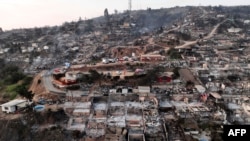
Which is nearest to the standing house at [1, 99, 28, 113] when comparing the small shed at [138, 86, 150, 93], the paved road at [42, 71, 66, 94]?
the paved road at [42, 71, 66, 94]

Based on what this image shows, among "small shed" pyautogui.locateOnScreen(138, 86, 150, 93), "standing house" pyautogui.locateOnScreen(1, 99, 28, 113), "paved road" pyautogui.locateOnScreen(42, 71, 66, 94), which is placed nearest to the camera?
"standing house" pyautogui.locateOnScreen(1, 99, 28, 113)

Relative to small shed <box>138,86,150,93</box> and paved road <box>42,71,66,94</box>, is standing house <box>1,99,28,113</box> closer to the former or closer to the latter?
paved road <box>42,71,66,94</box>

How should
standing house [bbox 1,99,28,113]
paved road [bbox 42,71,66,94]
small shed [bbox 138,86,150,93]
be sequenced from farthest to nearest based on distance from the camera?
paved road [bbox 42,71,66,94] < small shed [bbox 138,86,150,93] < standing house [bbox 1,99,28,113]

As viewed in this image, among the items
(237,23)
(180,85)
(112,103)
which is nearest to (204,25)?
(237,23)

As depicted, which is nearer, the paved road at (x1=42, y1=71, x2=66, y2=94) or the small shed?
the small shed

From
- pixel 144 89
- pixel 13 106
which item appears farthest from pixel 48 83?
pixel 144 89

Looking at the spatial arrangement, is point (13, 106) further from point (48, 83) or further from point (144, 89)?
point (144, 89)

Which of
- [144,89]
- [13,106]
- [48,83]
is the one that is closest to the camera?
[13,106]

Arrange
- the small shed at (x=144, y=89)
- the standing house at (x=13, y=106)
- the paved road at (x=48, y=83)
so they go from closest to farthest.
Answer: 1. the standing house at (x=13, y=106)
2. the small shed at (x=144, y=89)
3. the paved road at (x=48, y=83)

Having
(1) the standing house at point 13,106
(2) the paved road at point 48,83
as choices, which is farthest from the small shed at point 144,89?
(1) the standing house at point 13,106

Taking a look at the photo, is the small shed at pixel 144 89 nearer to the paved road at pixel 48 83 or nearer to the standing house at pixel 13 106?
the paved road at pixel 48 83

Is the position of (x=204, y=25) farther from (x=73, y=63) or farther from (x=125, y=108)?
(x=125, y=108)
